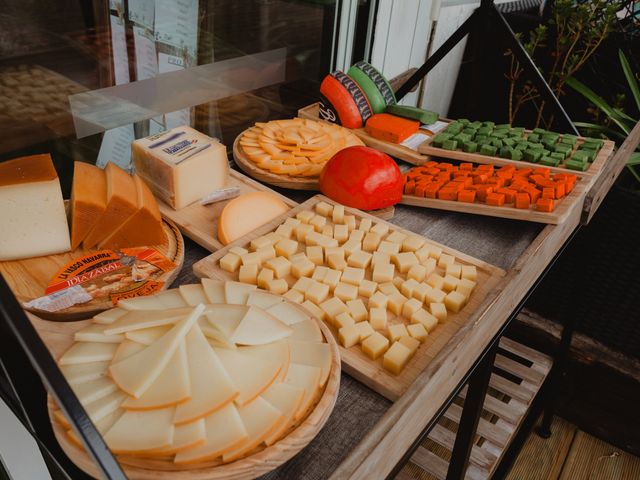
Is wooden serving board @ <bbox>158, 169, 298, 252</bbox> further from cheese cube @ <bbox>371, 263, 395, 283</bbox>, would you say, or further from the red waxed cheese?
cheese cube @ <bbox>371, 263, 395, 283</bbox>

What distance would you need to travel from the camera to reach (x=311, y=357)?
0.84 metres

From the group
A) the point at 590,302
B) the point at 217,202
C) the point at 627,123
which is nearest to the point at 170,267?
the point at 217,202

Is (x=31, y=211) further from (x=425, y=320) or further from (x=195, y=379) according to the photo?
(x=425, y=320)

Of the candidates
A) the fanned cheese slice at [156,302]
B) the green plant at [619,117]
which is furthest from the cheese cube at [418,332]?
the green plant at [619,117]

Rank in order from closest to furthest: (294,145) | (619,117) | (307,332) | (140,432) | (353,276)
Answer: (140,432), (307,332), (353,276), (294,145), (619,117)

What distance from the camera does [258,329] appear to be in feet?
2.71

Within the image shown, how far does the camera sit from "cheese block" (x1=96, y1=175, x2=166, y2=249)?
3.72ft

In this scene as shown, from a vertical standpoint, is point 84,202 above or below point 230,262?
above

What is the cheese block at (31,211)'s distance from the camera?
101 cm

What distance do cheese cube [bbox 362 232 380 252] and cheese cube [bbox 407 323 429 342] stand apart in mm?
272

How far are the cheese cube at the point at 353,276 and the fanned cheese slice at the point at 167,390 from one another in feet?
1.49

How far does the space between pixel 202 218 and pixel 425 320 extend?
0.62 metres

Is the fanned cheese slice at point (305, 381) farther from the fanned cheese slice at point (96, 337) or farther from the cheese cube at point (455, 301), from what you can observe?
the cheese cube at point (455, 301)

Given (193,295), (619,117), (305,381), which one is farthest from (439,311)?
(619,117)
